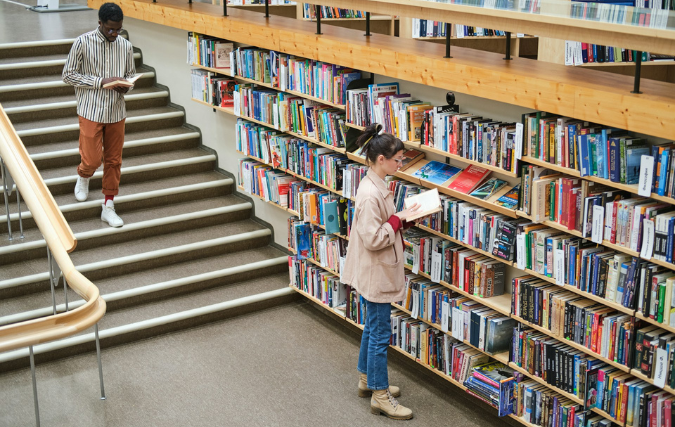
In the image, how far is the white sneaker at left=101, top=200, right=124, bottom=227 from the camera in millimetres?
6225

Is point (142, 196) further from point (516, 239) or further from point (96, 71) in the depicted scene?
point (516, 239)

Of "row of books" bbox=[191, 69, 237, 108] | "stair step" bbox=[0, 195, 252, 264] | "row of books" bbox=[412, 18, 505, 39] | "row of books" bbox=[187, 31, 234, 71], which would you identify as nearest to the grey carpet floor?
"stair step" bbox=[0, 195, 252, 264]

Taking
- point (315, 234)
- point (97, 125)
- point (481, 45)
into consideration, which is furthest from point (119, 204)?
point (481, 45)

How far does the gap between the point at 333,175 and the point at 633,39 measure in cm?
255

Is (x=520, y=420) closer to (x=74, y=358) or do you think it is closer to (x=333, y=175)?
(x=333, y=175)

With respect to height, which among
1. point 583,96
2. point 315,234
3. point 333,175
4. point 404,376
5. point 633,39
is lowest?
point 404,376

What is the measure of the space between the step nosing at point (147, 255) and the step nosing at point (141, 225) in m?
0.28

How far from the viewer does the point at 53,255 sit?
13.4ft

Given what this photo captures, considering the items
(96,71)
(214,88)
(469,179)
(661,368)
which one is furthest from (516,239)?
(96,71)

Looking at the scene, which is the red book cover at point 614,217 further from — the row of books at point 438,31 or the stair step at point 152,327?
the row of books at point 438,31

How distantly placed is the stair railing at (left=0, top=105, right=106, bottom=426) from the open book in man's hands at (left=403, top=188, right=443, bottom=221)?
1738 mm

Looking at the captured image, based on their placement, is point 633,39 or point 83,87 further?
point 83,87

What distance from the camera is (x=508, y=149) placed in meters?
3.98

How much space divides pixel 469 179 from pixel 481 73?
67 centimetres
